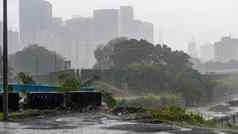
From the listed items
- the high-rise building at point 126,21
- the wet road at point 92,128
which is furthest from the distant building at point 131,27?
the wet road at point 92,128

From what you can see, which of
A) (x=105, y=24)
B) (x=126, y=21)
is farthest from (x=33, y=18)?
(x=126, y=21)

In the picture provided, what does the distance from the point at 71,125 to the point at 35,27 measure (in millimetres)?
131183

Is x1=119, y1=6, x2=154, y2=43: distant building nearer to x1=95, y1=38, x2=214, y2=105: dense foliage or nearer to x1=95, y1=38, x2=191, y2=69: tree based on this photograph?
x1=95, y1=38, x2=214, y2=105: dense foliage

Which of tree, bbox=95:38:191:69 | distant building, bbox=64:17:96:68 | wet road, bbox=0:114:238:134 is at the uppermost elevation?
distant building, bbox=64:17:96:68

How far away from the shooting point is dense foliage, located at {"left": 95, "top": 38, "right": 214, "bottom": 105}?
267 ft

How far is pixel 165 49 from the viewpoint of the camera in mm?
94500

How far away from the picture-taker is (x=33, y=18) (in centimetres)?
13888

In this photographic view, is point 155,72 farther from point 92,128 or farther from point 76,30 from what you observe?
point 76,30

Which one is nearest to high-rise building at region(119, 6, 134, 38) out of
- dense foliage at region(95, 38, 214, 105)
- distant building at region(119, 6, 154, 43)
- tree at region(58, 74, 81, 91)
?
distant building at region(119, 6, 154, 43)

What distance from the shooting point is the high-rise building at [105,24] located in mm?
167875

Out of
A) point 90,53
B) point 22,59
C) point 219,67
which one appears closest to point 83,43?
point 90,53

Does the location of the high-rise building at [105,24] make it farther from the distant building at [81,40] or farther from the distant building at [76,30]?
the distant building at [81,40]

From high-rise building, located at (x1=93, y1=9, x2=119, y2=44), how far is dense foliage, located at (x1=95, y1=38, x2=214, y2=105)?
7298 cm

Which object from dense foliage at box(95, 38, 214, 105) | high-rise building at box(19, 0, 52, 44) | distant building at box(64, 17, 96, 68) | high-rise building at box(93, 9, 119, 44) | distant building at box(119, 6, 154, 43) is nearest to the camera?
dense foliage at box(95, 38, 214, 105)
